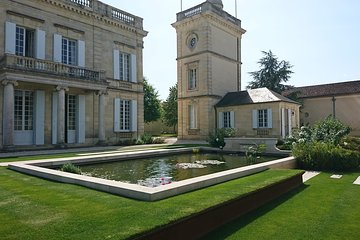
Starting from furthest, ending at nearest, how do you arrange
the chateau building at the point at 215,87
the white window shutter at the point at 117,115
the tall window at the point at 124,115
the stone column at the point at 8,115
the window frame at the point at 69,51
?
the chateau building at the point at 215,87 → the tall window at the point at 124,115 → the white window shutter at the point at 117,115 → the window frame at the point at 69,51 → the stone column at the point at 8,115

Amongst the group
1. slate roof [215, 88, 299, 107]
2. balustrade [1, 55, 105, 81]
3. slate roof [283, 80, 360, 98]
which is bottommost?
slate roof [215, 88, 299, 107]

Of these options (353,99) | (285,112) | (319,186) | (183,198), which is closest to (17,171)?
(183,198)

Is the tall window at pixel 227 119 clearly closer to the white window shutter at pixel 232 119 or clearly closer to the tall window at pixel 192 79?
the white window shutter at pixel 232 119

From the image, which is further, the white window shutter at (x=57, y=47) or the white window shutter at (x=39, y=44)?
the white window shutter at (x=57, y=47)

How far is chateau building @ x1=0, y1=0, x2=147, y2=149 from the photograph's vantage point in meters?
15.7

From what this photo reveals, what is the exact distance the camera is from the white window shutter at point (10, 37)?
15.7 m

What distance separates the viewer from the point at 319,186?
7371 millimetres

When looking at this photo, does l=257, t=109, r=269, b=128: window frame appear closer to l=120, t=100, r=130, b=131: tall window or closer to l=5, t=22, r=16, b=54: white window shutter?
l=120, t=100, r=130, b=131: tall window

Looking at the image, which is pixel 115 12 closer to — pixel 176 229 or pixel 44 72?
pixel 44 72

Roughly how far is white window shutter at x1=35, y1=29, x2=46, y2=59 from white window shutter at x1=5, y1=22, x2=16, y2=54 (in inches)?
51.7

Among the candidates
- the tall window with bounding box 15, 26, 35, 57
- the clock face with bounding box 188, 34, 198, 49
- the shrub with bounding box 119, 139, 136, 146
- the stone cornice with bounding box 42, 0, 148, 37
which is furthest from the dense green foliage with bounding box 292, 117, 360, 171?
the clock face with bounding box 188, 34, 198, 49

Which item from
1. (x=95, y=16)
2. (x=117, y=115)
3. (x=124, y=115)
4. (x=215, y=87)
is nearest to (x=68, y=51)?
(x=95, y=16)

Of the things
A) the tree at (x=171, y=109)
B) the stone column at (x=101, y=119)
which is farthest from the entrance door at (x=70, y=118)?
the tree at (x=171, y=109)

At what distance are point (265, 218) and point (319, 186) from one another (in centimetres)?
327
